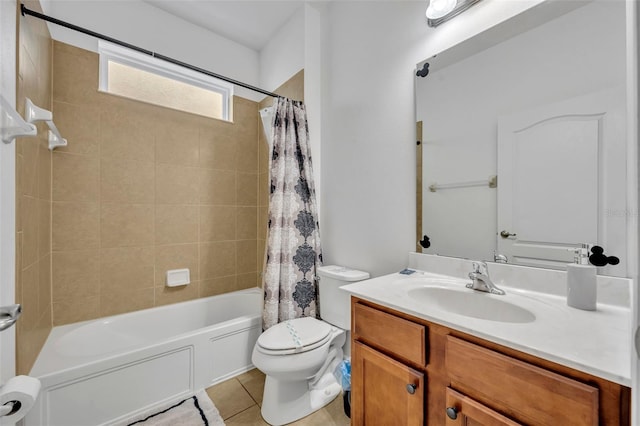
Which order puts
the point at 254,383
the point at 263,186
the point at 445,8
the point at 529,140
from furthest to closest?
the point at 263,186, the point at 254,383, the point at 445,8, the point at 529,140

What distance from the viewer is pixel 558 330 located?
74 cm

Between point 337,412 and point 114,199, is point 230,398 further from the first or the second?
point 114,199

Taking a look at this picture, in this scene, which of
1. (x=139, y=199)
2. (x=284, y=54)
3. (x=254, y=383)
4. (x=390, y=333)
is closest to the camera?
(x=390, y=333)

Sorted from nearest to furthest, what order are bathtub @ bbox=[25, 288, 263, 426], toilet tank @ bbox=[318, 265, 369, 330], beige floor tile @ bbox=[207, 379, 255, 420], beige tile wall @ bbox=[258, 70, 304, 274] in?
1. bathtub @ bbox=[25, 288, 263, 426]
2. beige floor tile @ bbox=[207, 379, 255, 420]
3. toilet tank @ bbox=[318, 265, 369, 330]
4. beige tile wall @ bbox=[258, 70, 304, 274]

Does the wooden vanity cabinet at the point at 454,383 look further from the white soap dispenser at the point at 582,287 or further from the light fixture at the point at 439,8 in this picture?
the light fixture at the point at 439,8

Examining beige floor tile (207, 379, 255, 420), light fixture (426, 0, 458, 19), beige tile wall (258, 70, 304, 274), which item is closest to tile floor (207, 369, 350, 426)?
beige floor tile (207, 379, 255, 420)

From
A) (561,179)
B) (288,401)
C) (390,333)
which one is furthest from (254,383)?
(561,179)

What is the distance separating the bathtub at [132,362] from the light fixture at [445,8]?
7.18 ft

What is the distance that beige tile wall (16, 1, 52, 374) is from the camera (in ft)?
3.90

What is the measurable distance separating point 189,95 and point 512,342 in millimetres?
2831

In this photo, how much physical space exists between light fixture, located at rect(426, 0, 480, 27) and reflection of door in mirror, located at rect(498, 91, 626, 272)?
23.2 inches

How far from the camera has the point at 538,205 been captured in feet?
3.55

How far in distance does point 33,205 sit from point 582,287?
2448mm

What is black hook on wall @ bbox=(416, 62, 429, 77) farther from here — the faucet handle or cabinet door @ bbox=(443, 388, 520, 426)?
cabinet door @ bbox=(443, 388, 520, 426)
